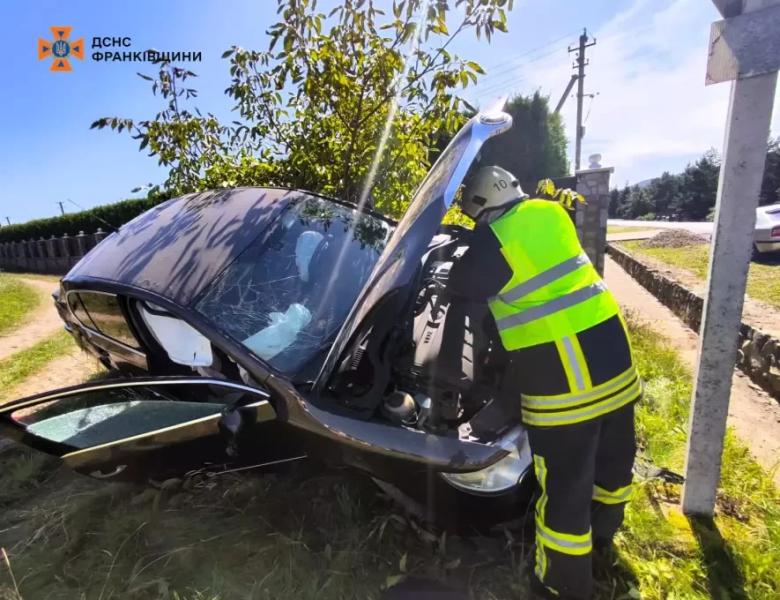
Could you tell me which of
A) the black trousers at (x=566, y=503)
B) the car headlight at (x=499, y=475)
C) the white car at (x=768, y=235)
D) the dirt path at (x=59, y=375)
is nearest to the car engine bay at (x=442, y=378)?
the car headlight at (x=499, y=475)

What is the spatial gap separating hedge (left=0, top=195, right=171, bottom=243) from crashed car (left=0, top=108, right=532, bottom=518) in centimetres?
1233

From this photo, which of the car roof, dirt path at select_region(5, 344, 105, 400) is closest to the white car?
the car roof

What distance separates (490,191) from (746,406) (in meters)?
3.09

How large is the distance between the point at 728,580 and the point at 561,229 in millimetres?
1652

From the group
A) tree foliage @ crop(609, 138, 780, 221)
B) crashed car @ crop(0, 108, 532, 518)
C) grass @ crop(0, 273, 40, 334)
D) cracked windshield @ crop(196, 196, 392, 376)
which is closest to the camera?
crashed car @ crop(0, 108, 532, 518)

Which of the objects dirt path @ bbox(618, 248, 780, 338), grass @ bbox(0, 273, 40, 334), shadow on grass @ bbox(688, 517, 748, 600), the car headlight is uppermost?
the car headlight

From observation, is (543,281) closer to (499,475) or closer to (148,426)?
(499,475)

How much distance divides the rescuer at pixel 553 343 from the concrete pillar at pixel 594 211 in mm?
4818

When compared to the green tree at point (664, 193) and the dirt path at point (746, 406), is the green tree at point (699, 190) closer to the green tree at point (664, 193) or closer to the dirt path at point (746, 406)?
the green tree at point (664, 193)

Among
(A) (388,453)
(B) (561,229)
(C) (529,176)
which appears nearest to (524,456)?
(A) (388,453)

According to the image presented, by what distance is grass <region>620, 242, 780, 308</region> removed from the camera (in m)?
5.70

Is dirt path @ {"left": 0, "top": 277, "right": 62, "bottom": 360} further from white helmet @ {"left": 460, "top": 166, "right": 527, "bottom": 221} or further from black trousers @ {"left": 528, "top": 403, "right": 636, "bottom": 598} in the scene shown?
black trousers @ {"left": 528, "top": 403, "right": 636, "bottom": 598}

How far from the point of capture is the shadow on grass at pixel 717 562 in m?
1.80

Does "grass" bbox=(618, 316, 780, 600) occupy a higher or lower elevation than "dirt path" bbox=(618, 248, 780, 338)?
lower
